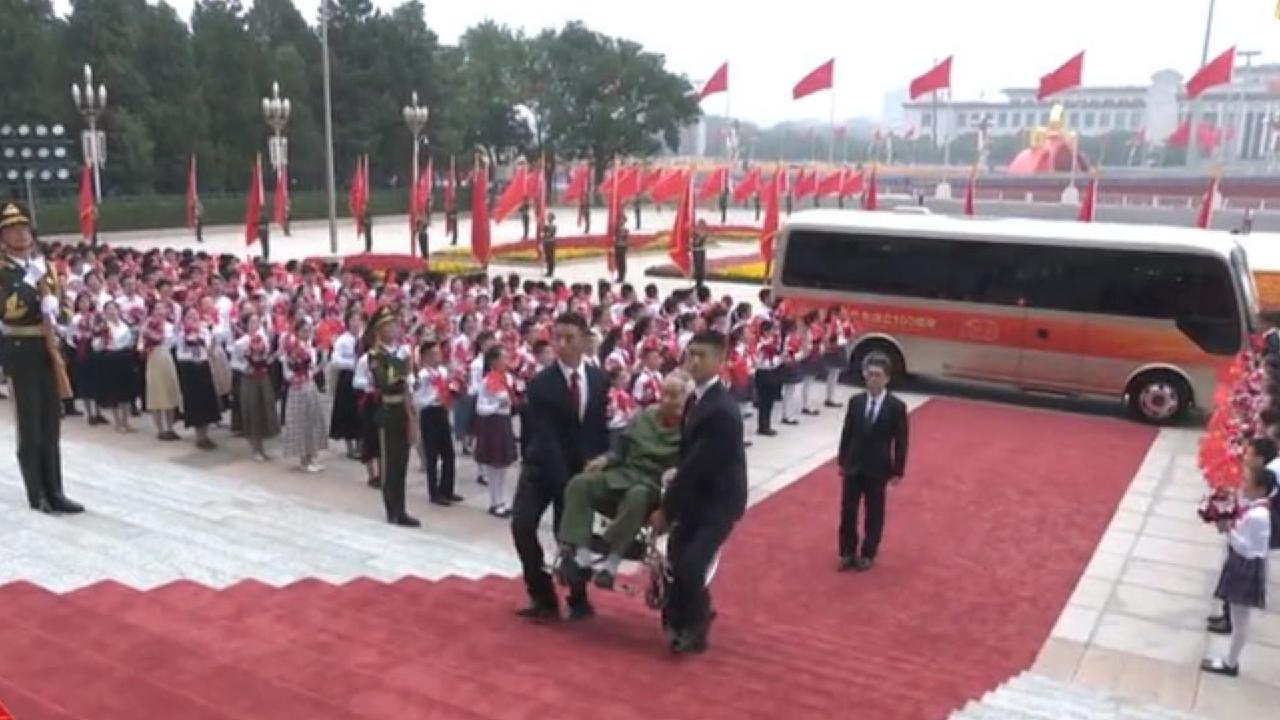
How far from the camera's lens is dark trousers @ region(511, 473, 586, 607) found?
539cm

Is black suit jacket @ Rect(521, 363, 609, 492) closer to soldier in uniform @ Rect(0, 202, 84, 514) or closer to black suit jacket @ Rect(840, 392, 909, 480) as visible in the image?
black suit jacket @ Rect(840, 392, 909, 480)

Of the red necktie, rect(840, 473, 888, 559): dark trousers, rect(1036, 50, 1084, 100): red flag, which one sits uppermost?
rect(1036, 50, 1084, 100): red flag

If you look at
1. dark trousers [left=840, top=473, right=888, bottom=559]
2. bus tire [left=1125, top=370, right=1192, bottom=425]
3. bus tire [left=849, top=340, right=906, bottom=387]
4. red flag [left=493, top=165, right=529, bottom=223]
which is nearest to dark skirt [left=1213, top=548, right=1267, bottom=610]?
dark trousers [left=840, top=473, right=888, bottom=559]

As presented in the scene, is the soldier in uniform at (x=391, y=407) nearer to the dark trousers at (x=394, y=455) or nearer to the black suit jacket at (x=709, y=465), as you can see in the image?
the dark trousers at (x=394, y=455)

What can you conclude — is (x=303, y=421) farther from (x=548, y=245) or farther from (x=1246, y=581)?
(x=548, y=245)

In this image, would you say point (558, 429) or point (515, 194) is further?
point (515, 194)

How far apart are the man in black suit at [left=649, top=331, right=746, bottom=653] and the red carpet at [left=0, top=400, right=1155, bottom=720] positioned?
229 mm

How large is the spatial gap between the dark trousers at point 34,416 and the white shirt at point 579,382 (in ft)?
11.5

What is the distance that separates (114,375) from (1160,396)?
468 inches

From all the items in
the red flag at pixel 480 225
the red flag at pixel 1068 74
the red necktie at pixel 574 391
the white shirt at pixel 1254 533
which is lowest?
the white shirt at pixel 1254 533

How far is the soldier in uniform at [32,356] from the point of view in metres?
6.50

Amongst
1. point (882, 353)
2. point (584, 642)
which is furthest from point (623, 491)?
point (882, 353)

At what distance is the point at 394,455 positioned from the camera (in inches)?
323

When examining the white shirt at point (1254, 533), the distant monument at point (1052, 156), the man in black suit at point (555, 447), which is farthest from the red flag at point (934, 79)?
the distant monument at point (1052, 156)
